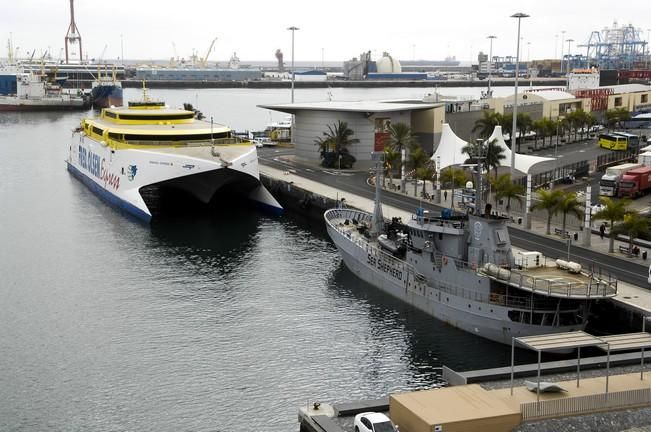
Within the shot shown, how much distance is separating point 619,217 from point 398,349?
1659cm

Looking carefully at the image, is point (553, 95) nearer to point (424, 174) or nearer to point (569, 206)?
point (424, 174)

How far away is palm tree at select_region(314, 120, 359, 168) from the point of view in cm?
7775

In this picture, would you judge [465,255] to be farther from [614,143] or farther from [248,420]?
[614,143]

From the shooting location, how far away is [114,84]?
18962 cm

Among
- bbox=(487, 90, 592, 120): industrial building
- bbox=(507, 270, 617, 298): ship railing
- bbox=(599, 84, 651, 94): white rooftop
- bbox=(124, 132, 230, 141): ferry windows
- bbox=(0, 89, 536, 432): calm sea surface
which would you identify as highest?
bbox=(599, 84, 651, 94): white rooftop

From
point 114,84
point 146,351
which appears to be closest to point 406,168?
point 146,351

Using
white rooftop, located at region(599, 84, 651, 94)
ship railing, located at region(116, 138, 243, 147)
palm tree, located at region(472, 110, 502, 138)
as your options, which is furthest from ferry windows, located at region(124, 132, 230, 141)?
white rooftop, located at region(599, 84, 651, 94)

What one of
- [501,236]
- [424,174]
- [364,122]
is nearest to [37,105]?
[364,122]

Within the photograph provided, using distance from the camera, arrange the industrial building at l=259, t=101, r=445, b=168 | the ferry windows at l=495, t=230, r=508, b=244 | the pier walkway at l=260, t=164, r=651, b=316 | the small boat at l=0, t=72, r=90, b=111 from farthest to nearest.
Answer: the small boat at l=0, t=72, r=90, b=111
the industrial building at l=259, t=101, r=445, b=168
the ferry windows at l=495, t=230, r=508, b=244
the pier walkway at l=260, t=164, r=651, b=316

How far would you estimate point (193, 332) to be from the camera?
38.2 metres

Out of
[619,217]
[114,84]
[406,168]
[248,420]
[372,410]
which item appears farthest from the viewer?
[114,84]

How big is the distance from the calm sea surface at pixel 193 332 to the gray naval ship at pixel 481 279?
1.06 metres

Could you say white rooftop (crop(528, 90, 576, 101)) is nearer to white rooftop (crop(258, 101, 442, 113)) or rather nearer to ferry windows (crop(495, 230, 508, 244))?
white rooftop (crop(258, 101, 442, 113))

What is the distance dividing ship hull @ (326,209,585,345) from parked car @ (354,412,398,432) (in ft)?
42.3
